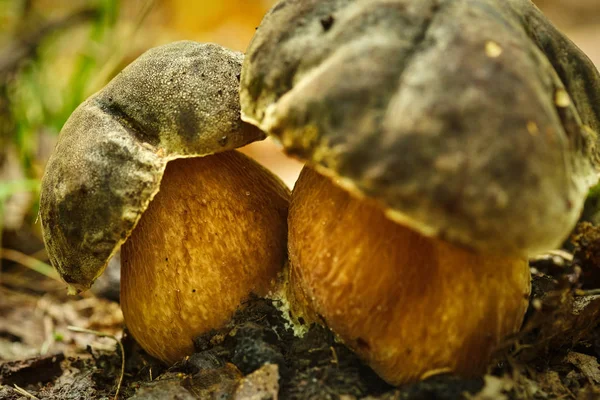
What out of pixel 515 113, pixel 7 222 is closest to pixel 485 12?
pixel 515 113

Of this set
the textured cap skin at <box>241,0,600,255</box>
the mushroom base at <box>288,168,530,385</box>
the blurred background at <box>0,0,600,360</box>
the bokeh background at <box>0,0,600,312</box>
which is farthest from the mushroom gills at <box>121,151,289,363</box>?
the bokeh background at <box>0,0,600,312</box>

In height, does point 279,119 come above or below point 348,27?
below

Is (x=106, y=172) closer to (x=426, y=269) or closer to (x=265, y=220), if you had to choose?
(x=265, y=220)

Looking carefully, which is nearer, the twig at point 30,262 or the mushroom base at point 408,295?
the mushroom base at point 408,295

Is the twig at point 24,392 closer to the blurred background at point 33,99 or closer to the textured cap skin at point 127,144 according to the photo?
the textured cap skin at point 127,144

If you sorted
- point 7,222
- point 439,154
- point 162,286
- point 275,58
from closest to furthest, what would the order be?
1. point 439,154
2. point 275,58
3. point 162,286
4. point 7,222

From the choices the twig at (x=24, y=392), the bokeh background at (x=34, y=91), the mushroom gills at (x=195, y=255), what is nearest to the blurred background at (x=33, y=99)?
the bokeh background at (x=34, y=91)

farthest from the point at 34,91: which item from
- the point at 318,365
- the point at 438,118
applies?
the point at 438,118

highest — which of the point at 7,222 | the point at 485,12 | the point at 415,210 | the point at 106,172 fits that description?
the point at 485,12
